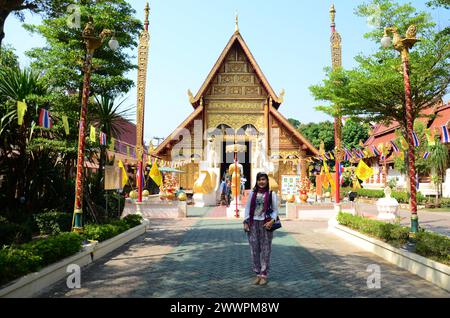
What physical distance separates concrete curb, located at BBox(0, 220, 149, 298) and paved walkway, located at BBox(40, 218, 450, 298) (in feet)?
0.56

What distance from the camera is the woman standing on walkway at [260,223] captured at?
576 cm

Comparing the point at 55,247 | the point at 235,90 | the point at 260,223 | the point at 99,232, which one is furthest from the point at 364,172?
the point at 235,90

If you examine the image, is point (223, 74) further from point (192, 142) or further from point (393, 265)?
point (393, 265)

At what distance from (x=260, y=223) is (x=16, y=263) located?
12.2ft

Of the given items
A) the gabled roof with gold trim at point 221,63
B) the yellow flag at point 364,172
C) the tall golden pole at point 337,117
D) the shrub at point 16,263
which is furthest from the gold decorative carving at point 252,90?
the shrub at point 16,263

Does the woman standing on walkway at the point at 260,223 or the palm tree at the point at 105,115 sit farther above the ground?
the palm tree at the point at 105,115

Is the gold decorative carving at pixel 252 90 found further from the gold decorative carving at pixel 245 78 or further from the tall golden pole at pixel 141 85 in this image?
the tall golden pole at pixel 141 85

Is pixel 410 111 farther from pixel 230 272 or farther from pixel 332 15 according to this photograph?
pixel 332 15

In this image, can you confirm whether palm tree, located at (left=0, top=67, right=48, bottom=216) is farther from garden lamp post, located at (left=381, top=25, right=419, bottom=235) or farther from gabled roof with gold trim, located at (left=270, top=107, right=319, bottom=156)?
gabled roof with gold trim, located at (left=270, top=107, right=319, bottom=156)

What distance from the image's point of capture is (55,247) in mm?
6344

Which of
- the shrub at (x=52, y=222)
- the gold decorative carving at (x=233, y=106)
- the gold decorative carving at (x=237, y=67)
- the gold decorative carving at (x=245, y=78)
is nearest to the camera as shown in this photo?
the shrub at (x=52, y=222)

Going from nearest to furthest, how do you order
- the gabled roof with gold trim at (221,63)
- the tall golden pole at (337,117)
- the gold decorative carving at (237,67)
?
the tall golden pole at (337,117) → the gabled roof with gold trim at (221,63) → the gold decorative carving at (237,67)

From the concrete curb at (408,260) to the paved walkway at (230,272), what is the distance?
0.15 metres
